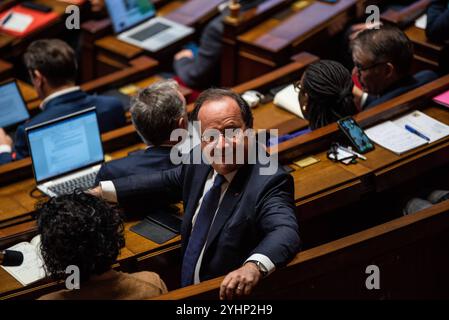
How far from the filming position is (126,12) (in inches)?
182

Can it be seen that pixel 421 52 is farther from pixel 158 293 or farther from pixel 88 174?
pixel 158 293

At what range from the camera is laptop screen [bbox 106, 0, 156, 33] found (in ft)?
15.0

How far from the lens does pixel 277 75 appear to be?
3.56 metres

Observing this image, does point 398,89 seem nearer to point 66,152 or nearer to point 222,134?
point 222,134

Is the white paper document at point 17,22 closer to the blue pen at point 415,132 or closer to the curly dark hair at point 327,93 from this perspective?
the curly dark hair at point 327,93

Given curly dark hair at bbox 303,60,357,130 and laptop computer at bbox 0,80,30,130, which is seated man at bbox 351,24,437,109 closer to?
curly dark hair at bbox 303,60,357,130

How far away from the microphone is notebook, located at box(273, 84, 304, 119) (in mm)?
1404

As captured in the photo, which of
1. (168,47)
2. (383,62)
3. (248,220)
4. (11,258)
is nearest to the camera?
(248,220)

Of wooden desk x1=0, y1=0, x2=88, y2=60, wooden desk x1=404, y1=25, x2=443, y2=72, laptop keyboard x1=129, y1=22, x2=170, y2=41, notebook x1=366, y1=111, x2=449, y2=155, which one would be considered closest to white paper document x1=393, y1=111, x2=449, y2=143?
notebook x1=366, y1=111, x2=449, y2=155

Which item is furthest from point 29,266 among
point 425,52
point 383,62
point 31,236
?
point 425,52

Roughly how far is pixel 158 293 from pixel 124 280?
0.34ft

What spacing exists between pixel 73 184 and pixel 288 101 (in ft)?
3.20

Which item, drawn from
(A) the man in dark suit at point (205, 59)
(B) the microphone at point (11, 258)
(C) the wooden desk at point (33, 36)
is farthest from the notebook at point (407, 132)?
(C) the wooden desk at point (33, 36)
